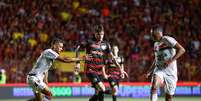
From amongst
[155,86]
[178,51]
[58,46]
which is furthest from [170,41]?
[58,46]

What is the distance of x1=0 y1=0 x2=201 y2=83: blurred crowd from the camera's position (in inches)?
927

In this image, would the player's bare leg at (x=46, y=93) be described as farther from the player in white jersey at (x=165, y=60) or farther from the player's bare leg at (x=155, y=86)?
the player in white jersey at (x=165, y=60)

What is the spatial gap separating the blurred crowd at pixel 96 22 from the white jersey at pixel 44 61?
8.97m

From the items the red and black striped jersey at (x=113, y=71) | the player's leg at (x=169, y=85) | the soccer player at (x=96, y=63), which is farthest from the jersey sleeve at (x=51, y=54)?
the red and black striped jersey at (x=113, y=71)

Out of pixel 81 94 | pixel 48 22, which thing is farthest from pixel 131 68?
pixel 48 22

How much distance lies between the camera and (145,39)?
27422 mm

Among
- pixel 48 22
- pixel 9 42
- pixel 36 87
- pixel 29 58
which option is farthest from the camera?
pixel 48 22

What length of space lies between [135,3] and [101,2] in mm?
1739

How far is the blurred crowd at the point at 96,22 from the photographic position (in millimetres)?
23547

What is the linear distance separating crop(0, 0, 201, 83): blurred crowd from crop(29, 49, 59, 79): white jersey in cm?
897

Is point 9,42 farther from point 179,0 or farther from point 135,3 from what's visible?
point 179,0

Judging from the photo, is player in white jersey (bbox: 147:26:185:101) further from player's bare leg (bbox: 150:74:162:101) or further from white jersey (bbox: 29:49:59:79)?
white jersey (bbox: 29:49:59:79)

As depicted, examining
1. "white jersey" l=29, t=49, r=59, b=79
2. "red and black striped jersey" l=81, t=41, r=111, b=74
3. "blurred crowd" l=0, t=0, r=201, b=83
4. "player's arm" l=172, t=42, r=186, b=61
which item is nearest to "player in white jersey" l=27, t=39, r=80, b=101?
"white jersey" l=29, t=49, r=59, b=79

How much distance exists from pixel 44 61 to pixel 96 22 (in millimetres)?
15233
